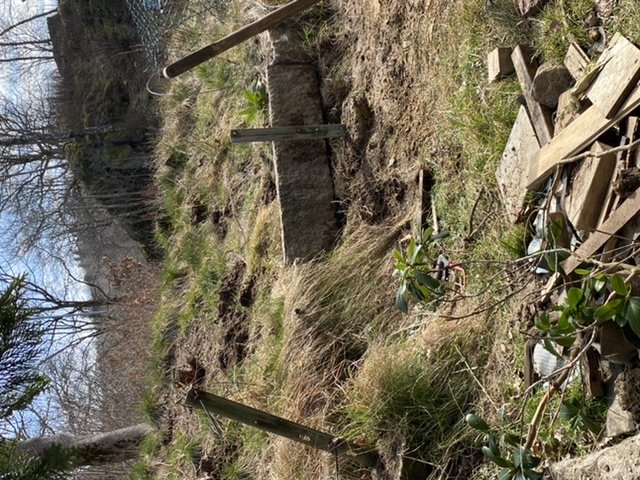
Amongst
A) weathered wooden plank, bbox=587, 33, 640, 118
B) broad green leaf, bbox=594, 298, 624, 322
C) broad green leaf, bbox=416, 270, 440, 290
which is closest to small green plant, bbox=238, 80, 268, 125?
broad green leaf, bbox=416, 270, 440, 290

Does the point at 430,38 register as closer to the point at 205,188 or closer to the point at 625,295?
the point at 625,295

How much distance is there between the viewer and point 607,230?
2.25 m

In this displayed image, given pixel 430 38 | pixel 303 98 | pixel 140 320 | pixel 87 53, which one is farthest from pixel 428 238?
pixel 87 53

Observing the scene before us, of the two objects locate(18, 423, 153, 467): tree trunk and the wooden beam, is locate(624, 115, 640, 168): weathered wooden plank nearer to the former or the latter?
the wooden beam

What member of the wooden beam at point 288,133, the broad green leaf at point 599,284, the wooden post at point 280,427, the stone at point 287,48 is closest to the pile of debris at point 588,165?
the broad green leaf at point 599,284

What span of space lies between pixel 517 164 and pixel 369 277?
4.21 feet

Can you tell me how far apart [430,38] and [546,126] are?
120 centimetres

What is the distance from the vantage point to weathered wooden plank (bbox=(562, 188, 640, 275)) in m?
2.16

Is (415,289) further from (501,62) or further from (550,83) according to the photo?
(501,62)

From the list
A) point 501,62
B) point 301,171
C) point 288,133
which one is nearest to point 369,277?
point 301,171

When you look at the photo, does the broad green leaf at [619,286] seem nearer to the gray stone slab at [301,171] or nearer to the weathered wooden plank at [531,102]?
the weathered wooden plank at [531,102]

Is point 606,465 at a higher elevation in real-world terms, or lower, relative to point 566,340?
lower

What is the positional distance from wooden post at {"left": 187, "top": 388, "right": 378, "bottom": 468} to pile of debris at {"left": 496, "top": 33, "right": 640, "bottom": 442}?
130 cm

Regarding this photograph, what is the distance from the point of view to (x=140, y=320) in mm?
9656
